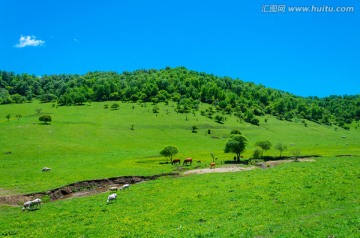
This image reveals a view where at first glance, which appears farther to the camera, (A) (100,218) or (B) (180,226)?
(A) (100,218)

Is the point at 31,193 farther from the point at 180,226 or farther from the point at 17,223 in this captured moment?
the point at 180,226

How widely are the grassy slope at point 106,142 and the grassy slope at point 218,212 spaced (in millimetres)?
15733

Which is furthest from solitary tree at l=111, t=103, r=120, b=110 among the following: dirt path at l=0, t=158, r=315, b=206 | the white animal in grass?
the white animal in grass

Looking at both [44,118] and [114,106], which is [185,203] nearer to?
[44,118]

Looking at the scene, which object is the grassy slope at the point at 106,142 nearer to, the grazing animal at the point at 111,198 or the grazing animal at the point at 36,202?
the grazing animal at the point at 36,202

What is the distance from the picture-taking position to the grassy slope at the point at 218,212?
2086 centimetres

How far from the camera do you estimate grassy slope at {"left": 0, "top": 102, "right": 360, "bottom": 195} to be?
185 feet

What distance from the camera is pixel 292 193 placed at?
29.4 m

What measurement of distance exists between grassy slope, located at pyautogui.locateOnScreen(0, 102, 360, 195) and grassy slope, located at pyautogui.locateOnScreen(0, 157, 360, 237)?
1573 centimetres

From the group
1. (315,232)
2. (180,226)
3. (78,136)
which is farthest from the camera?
(78,136)

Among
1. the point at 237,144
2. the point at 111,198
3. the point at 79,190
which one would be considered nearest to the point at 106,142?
the point at 237,144

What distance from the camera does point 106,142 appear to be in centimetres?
10131

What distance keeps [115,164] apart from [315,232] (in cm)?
5284

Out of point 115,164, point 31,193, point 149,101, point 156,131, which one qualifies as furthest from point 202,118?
point 31,193
